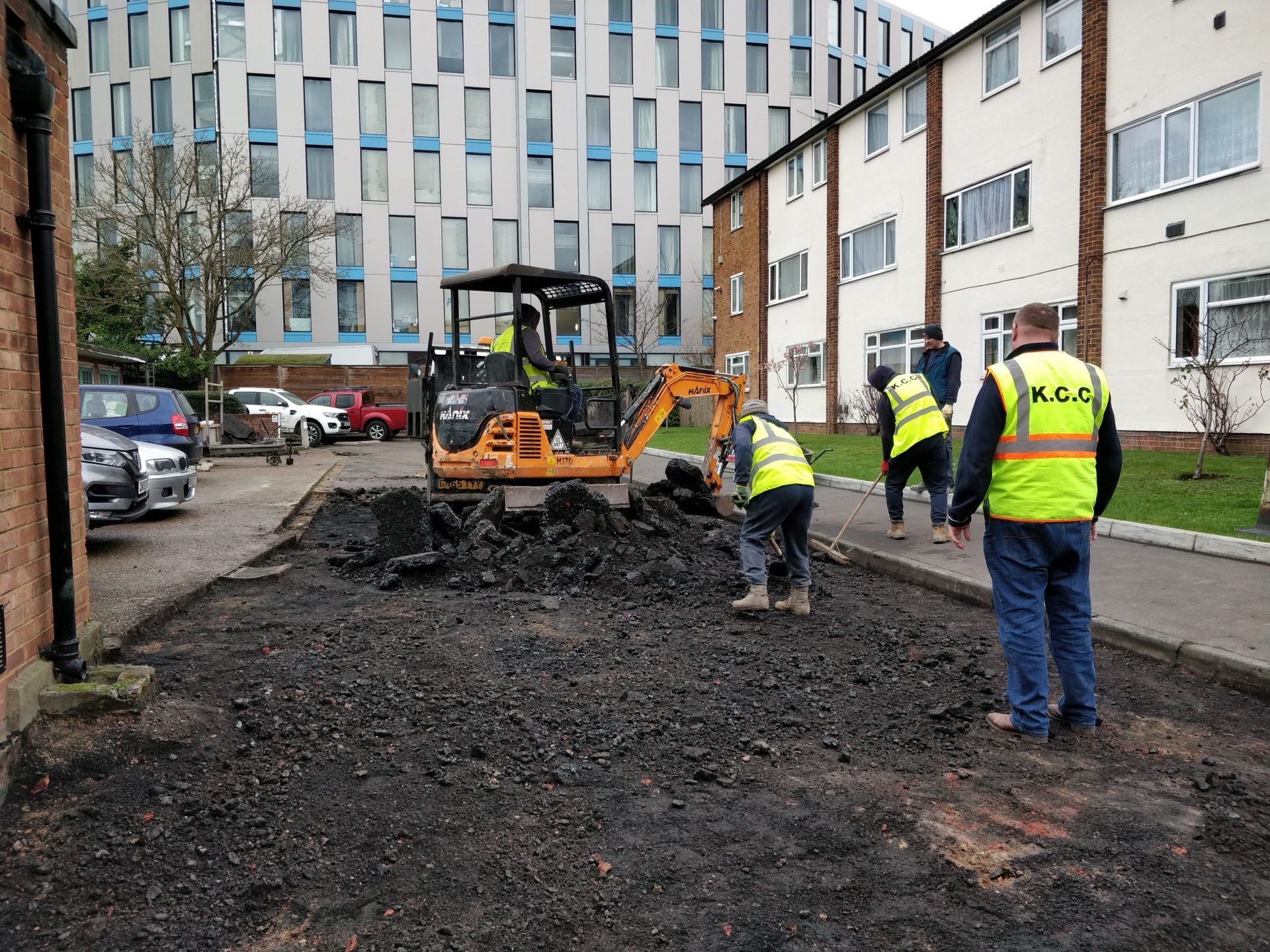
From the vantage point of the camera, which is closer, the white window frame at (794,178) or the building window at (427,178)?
the white window frame at (794,178)

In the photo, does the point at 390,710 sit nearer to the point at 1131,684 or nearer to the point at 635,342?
the point at 1131,684

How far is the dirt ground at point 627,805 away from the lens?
8.65ft

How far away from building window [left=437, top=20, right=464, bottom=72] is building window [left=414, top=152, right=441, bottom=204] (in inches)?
150

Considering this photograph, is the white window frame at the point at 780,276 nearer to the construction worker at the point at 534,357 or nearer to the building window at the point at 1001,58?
the building window at the point at 1001,58

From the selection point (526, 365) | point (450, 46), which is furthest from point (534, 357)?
point (450, 46)

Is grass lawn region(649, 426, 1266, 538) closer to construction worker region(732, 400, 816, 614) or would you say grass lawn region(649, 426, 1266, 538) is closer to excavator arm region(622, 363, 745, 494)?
excavator arm region(622, 363, 745, 494)

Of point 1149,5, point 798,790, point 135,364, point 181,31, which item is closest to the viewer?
point 798,790

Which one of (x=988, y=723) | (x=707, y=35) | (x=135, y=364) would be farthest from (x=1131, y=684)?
(x=707, y=35)

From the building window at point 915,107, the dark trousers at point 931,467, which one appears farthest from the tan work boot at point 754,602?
the building window at point 915,107

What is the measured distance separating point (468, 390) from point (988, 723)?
6585 mm

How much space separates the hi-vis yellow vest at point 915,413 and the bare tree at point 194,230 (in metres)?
27.3

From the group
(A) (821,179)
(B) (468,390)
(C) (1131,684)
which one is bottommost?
(C) (1131,684)

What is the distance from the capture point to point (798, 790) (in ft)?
11.5

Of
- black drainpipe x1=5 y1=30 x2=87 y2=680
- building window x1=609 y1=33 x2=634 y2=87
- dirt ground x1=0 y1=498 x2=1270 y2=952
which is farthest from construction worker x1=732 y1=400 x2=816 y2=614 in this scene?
building window x1=609 y1=33 x2=634 y2=87
